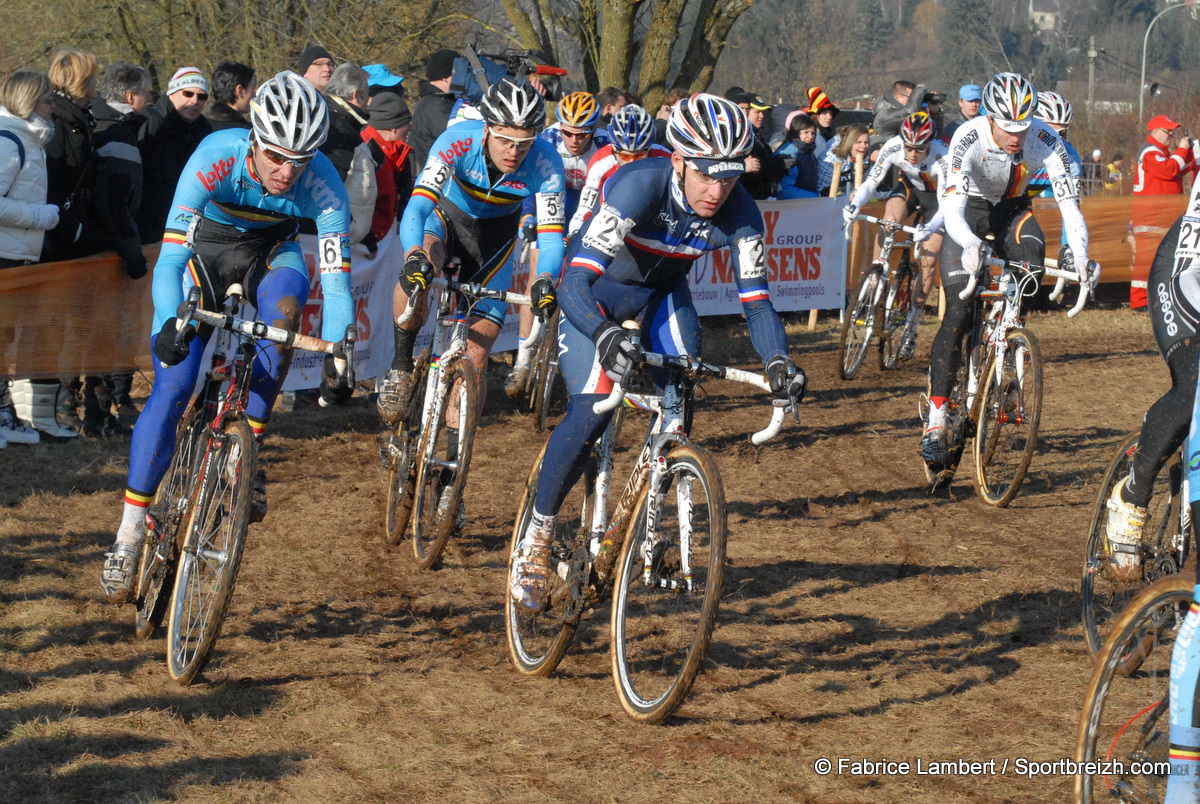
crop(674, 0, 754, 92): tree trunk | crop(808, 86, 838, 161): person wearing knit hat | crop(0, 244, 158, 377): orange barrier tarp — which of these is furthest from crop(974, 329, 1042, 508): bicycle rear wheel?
crop(674, 0, 754, 92): tree trunk

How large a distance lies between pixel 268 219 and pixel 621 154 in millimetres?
4486

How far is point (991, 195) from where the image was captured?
8.71m

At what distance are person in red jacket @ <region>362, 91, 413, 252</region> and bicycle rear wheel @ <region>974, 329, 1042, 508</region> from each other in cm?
502

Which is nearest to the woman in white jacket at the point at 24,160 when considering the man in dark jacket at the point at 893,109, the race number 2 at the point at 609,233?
the race number 2 at the point at 609,233

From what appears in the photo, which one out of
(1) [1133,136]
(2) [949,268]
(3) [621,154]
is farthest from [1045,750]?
(1) [1133,136]

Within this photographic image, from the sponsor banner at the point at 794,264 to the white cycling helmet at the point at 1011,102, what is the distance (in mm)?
7470

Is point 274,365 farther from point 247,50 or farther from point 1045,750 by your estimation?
point 247,50

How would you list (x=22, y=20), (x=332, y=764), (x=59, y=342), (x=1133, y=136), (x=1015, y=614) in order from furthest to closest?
(x=1133, y=136), (x=22, y=20), (x=59, y=342), (x=1015, y=614), (x=332, y=764)

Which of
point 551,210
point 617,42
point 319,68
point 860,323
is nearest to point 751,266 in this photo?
point 551,210

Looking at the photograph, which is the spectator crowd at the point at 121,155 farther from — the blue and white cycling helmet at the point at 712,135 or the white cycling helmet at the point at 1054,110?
the blue and white cycling helmet at the point at 712,135

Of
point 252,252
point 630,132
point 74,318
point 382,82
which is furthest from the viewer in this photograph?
point 382,82

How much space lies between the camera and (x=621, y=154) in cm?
986

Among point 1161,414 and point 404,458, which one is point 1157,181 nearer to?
point 1161,414

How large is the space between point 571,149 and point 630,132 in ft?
3.12
